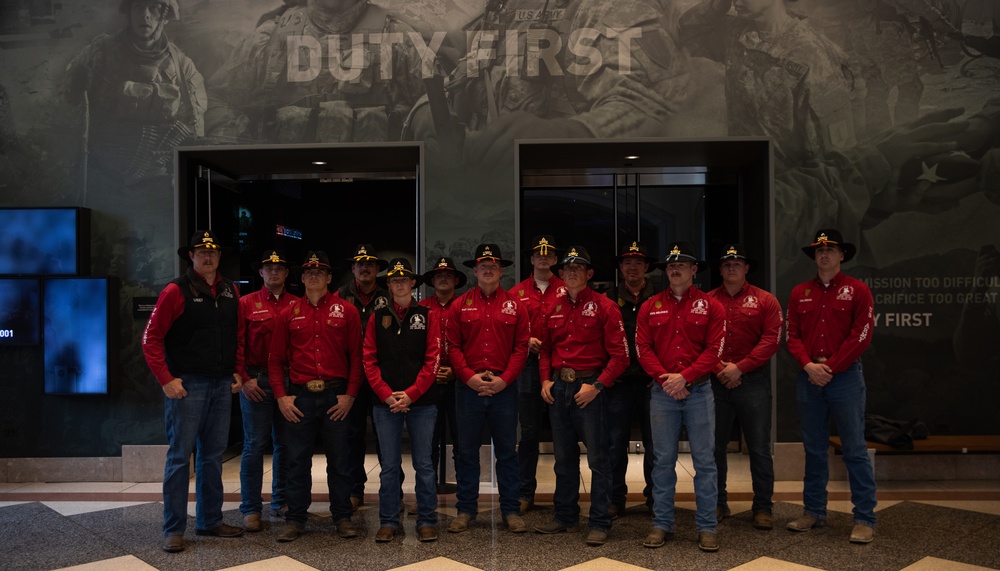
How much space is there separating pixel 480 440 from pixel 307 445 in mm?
1111

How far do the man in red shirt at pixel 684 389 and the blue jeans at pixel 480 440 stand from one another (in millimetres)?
919

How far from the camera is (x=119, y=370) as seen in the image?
636 cm

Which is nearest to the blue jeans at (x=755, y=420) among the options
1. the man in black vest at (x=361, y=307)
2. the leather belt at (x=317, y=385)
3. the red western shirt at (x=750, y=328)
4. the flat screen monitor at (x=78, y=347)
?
the red western shirt at (x=750, y=328)

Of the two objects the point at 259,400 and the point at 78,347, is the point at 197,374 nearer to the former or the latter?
the point at 259,400

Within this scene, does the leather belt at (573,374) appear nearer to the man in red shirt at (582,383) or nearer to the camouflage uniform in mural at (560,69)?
the man in red shirt at (582,383)

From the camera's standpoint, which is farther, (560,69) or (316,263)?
(560,69)

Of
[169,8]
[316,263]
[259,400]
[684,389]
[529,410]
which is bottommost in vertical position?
[529,410]

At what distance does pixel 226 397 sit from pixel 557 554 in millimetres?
2334

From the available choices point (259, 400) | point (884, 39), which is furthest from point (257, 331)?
point (884, 39)

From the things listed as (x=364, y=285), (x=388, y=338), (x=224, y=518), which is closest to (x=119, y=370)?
(x=224, y=518)

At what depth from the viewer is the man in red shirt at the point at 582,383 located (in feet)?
14.9

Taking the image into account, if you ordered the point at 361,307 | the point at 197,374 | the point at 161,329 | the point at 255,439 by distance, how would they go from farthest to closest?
the point at 361,307, the point at 255,439, the point at 197,374, the point at 161,329

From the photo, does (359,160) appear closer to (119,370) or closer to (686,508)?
(119,370)

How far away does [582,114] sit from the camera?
20.5ft
